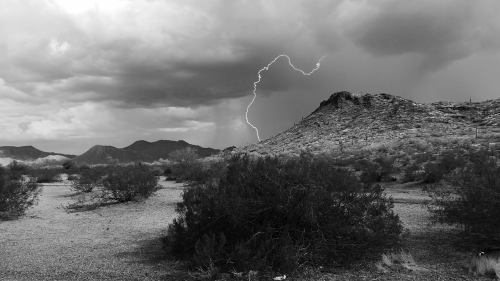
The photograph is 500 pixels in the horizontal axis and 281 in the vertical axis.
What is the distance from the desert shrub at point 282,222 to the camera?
23.8 feet

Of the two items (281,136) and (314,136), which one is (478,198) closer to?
(314,136)

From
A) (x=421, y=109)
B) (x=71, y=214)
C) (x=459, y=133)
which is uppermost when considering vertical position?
(x=421, y=109)

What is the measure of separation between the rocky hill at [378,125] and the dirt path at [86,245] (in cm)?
4286

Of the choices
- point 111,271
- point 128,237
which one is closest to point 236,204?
point 111,271

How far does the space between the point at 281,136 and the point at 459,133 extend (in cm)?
3799

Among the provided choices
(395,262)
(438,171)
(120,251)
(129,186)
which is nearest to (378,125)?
(438,171)

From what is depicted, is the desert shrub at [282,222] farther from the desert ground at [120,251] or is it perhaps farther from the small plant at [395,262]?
the desert ground at [120,251]

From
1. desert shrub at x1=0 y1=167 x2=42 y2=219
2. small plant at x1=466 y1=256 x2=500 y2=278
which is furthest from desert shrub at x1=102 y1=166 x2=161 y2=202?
small plant at x1=466 y1=256 x2=500 y2=278

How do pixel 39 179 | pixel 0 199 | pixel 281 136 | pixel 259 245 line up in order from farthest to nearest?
pixel 281 136 < pixel 39 179 < pixel 0 199 < pixel 259 245

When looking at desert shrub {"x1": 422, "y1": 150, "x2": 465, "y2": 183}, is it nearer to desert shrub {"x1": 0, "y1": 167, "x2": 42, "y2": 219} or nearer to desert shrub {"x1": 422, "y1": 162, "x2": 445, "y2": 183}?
desert shrub {"x1": 422, "y1": 162, "x2": 445, "y2": 183}

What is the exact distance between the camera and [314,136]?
7956 centimetres

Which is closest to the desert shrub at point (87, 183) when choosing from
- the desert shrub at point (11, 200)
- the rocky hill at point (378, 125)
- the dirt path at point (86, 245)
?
the dirt path at point (86, 245)

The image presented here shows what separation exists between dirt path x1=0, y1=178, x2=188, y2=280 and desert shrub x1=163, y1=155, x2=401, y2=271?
43.1 inches

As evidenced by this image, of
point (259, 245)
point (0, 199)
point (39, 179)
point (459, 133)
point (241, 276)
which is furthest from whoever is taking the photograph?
point (459, 133)
